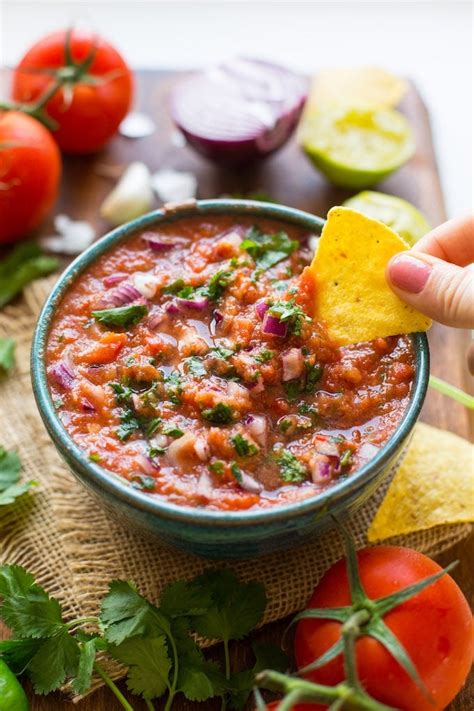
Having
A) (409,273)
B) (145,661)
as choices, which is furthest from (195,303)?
(145,661)

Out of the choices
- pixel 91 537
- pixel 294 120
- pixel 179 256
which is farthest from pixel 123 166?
pixel 91 537

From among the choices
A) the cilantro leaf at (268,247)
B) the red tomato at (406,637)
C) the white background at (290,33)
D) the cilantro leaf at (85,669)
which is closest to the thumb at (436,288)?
the cilantro leaf at (268,247)

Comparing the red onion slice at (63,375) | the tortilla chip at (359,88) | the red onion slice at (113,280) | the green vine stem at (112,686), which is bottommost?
the green vine stem at (112,686)

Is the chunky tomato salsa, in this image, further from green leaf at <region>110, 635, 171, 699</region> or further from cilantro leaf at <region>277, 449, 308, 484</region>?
green leaf at <region>110, 635, 171, 699</region>

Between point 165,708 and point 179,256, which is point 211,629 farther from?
point 179,256

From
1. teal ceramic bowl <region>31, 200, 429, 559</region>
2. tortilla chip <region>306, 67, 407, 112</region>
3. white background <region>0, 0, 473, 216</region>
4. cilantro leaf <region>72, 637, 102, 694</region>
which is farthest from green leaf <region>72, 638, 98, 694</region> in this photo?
white background <region>0, 0, 473, 216</region>

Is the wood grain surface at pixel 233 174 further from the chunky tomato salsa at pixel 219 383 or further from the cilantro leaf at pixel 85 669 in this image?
the cilantro leaf at pixel 85 669

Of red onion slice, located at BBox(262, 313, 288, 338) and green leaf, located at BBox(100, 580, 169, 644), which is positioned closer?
green leaf, located at BBox(100, 580, 169, 644)
